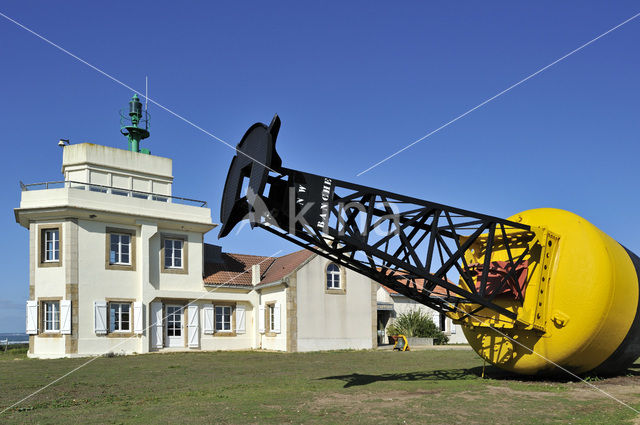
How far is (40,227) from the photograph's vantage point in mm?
27703

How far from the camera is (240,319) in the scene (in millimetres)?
32656

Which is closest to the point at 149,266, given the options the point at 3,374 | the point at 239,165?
the point at 3,374

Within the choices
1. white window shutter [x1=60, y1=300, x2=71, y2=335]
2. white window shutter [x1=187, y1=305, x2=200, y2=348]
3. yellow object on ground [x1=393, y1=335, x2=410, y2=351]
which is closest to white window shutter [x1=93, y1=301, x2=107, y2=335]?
white window shutter [x1=60, y1=300, x2=71, y2=335]

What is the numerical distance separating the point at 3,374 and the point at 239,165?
1256 centimetres

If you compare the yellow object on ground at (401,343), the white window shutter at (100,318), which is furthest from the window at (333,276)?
the white window shutter at (100,318)

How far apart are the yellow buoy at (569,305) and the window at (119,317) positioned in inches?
817

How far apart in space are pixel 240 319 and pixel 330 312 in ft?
17.9

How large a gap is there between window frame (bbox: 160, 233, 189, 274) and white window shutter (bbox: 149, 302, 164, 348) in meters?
1.92

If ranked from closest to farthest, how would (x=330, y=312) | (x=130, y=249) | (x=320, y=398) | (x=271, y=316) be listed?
1. (x=320, y=398)
2. (x=130, y=249)
3. (x=330, y=312)
4. (x=271, y=316)

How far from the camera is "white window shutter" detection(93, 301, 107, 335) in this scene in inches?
1086

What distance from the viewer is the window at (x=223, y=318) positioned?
32.1 metres

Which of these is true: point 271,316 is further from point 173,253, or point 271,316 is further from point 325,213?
point 325,213

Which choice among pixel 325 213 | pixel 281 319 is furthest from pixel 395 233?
pixel 281 319

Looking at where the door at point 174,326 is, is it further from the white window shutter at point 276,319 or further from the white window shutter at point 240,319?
the white window shutter at point 276,319
